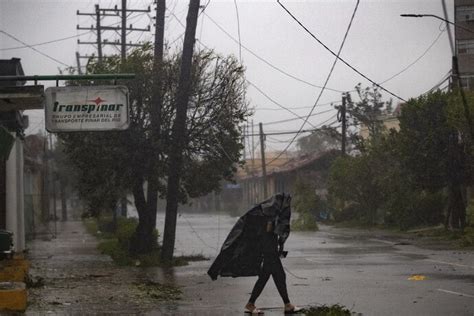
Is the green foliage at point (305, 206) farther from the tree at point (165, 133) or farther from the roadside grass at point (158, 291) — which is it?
the roadside grass at point (158, 291)

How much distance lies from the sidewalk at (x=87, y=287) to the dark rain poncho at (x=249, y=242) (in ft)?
4.04

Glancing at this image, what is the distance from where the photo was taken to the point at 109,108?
16203mm

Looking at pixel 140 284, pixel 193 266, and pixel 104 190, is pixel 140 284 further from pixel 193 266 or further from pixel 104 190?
pixel 104 190

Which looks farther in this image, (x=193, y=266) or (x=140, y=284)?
(x=193, y=266)

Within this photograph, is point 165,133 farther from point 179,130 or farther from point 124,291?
point 124,291

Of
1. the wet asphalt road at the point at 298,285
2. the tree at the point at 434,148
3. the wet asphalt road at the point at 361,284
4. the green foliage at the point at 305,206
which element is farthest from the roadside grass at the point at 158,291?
the green foliage at the point at 305,206

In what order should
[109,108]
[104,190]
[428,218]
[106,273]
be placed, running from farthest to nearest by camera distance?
[428,218] < [104,190] < [106,273] < [109,108]

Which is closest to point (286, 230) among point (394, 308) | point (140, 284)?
point (394, 308)

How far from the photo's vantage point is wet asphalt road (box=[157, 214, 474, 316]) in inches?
486

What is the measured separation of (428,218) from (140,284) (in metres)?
26.6

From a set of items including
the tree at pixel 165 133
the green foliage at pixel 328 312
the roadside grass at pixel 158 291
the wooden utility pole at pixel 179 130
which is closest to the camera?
the green foliage at pixel 328 312

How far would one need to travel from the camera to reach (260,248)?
1184 cm

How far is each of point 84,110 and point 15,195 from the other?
30.6ft

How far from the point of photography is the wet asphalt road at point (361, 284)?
12336 millimetres
